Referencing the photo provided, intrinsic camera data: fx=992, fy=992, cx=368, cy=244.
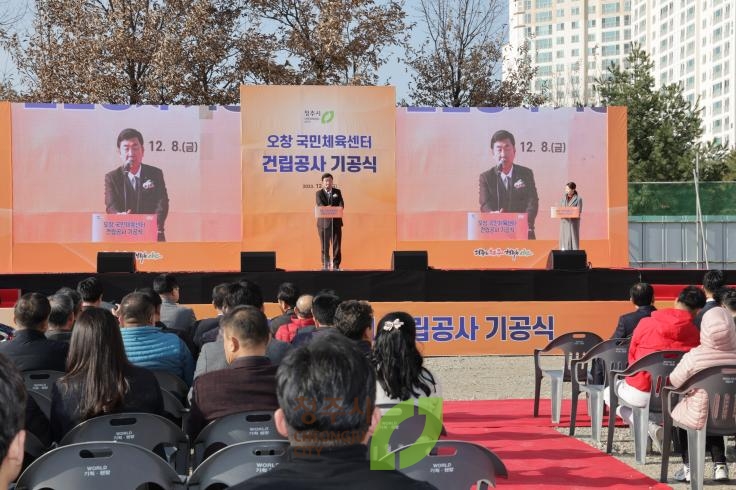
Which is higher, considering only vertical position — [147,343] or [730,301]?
[730,301]

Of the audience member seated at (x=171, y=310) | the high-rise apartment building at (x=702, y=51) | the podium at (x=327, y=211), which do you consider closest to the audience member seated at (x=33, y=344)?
the audience member seated at (x=171, y=310)

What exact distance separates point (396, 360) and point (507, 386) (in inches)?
215

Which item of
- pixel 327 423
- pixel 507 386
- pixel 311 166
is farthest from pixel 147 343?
pixel 311 166

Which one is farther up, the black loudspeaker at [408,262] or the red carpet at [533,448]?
the black loudspeaker at [408,262]

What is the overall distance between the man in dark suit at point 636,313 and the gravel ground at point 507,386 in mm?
680

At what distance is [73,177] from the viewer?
14.5 m

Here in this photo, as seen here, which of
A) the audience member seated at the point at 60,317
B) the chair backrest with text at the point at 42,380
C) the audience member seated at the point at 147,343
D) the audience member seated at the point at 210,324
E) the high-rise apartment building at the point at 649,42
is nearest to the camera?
the chair backrest with text at the point at 42,380

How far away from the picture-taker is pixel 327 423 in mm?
1694

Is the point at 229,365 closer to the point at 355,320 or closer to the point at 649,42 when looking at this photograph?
the point at 355,320

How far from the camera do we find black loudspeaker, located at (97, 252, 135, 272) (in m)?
11.1

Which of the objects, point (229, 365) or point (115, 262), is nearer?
point (229, 365)

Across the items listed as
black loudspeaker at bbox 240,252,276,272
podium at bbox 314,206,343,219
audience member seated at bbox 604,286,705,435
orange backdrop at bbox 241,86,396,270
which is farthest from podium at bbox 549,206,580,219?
audience member seated at bbox 604,286,705,435

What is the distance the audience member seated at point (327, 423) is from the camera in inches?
64.9

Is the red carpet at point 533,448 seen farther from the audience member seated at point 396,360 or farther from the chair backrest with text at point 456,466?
the chair backrest with text at point 456,466
